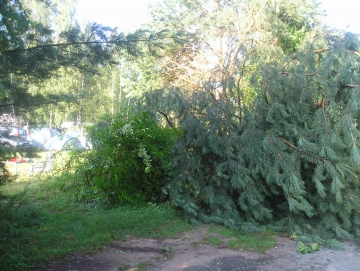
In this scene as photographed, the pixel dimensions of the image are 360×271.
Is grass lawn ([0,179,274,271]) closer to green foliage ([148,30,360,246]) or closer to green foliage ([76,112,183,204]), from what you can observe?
green foliage ([76,112,183,204])

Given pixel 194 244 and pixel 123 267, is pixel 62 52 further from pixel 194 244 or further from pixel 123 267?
pixel 194 244

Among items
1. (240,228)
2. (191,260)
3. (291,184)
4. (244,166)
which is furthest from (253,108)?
(191,260)

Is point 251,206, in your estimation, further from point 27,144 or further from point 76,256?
point 27,144

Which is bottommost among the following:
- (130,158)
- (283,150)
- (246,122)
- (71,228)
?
(71,228)

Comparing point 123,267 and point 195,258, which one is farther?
point 195,258

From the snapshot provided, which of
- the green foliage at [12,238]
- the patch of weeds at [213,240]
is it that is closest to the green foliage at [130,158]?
the patch of weeds at [213,240]

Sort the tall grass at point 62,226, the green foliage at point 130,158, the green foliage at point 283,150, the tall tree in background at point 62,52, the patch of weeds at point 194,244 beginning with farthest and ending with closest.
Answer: the green foliage at point 130,158 < the green foliage at point 283,150 < the patch of weeds at point 194,244 < the tall tree in background at point 62,52 < the tall grass at point 62,226

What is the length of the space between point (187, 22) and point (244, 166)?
1022 cm

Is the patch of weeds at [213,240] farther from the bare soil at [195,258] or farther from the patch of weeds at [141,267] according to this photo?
the patch of weeds at [141,267]

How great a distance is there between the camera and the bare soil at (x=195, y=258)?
4.84 meters

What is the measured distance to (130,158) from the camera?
7.64m

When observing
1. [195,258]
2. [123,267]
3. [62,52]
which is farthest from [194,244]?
[62,52]

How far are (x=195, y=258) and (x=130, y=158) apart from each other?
304 centimetres

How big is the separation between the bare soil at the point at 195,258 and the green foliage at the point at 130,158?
6.39ft
